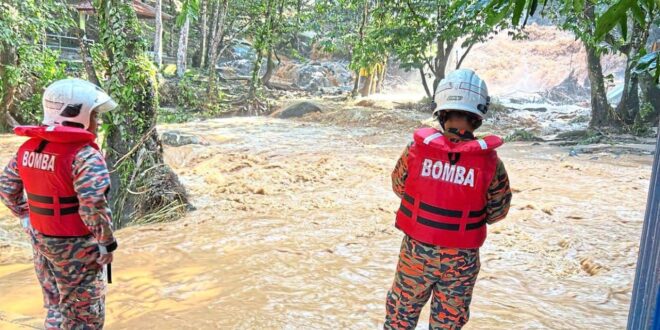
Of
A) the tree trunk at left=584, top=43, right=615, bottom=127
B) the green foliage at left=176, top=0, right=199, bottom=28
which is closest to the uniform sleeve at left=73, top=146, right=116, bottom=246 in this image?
the green foliage at left=176, top=0, right=199, bottom=28

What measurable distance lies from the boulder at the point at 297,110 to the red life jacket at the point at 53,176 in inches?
582

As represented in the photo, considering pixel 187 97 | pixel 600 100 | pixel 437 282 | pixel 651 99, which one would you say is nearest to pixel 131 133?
pixel 437 282

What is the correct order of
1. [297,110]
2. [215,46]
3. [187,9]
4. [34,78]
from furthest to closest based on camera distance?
[297,110], [215,46], [34,78], [187,9]

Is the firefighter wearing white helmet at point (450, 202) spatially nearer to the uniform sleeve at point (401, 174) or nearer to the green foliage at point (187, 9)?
the uniform sleeve at point (401, 174)

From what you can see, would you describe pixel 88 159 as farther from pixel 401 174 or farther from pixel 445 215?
pixel 445 215

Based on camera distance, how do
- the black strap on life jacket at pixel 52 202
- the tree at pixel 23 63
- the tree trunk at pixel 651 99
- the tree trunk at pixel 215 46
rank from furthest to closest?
the tree trunk at pixel 215 46, the tree trunk at pixel 651 99, the tree at pixel 23 63, the black strap on life jacket at pixel 52 202

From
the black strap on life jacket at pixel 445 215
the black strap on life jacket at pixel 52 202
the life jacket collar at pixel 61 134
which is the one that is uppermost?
the life jacket collar at pixel 61 134

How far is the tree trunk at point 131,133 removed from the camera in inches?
213

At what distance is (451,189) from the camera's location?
2188 millimetres

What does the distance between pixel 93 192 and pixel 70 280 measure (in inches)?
Answer: 17.5

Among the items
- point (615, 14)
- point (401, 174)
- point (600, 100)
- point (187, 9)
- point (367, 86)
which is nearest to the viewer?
point (615, 14)

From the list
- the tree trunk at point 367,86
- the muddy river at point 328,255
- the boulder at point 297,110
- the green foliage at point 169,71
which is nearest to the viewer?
the muddy river at point 328,255

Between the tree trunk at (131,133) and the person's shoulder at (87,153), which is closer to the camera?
the person's shoulder at (87,153)

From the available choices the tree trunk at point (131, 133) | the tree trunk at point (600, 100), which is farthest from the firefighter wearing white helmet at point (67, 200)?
the tree trunk at point (600, 100)
